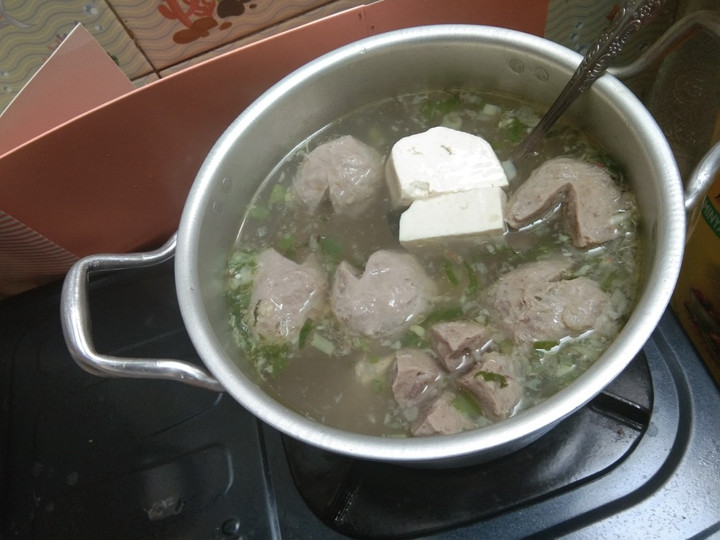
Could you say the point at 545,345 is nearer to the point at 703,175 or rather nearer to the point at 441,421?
the point at 441,421

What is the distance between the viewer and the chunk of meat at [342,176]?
1.44m

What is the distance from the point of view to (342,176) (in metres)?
1.44

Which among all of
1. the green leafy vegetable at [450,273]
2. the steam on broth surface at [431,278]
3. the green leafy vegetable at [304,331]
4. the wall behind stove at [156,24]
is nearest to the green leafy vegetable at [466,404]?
the steam on broth surface at [431,278]

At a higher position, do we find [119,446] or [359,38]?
[359,38]

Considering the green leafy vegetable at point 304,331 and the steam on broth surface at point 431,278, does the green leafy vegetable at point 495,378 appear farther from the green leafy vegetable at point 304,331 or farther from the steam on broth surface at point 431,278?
the green leafy vegetable at point 304,331

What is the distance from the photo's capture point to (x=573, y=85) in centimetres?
121

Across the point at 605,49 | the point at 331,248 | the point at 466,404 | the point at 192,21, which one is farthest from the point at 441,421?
the point at 192,21

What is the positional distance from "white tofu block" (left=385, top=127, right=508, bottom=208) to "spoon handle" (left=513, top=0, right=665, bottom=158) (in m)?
0.18

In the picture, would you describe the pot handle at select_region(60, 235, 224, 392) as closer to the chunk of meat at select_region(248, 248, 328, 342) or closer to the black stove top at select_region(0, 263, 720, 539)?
the chunk of meat at select_region(248, 248, 328, 342)

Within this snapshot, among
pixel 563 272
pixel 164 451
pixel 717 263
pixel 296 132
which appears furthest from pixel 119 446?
pixel 717 263

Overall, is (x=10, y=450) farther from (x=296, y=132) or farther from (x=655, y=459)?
(x=655, y=459)

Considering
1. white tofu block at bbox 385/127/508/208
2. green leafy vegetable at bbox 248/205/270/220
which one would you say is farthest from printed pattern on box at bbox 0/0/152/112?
white tofu block at bbox 385/127/508/208

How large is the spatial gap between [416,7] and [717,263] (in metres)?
0.96

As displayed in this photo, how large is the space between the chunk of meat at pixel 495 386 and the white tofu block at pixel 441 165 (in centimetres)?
44
